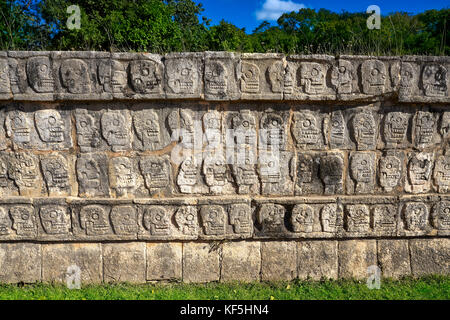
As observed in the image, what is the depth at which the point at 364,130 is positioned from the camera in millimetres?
3562

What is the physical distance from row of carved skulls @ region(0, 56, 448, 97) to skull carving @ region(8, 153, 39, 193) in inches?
27.4

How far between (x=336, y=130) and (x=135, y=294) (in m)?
2.70

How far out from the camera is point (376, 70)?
3430 mm

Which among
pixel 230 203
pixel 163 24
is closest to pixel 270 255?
pixel 230 203

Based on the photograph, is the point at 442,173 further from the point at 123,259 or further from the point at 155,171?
the point at 123,259

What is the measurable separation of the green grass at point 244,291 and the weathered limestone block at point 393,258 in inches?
4.1

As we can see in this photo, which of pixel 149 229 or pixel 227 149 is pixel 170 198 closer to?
pixel 149 229

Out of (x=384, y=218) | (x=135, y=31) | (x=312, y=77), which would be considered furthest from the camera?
(x=135, y=31)

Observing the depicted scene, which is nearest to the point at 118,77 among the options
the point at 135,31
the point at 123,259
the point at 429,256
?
the point at 123,259

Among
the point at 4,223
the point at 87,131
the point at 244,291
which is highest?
the point at 87,131

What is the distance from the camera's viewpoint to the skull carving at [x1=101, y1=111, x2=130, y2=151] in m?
3.44

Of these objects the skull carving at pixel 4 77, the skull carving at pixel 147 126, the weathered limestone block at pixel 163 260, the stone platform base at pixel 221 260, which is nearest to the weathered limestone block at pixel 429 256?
the stone platform base at pixel 221 260

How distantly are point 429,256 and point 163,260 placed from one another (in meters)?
2.95

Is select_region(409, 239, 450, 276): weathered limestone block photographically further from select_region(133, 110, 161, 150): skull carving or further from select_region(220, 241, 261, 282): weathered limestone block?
select_region(133, 110, 161, 150): skull carving
